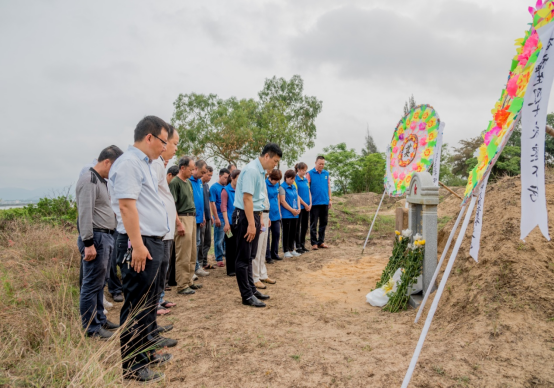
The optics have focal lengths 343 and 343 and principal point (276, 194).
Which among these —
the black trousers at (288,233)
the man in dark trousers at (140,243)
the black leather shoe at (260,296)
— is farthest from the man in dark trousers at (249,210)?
the black trousers at (288,233)

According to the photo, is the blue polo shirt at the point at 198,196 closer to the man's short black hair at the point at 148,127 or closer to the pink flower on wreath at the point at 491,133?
the man's short black hair at the point at 148,127

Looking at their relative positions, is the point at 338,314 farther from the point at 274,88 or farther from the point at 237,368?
the point at 274,88

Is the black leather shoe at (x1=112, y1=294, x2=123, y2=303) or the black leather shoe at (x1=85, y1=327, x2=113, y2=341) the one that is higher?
the black leather shoe at (x1=85, y1=327, x2=113, y2=341)

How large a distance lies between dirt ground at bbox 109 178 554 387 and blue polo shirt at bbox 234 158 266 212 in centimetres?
124

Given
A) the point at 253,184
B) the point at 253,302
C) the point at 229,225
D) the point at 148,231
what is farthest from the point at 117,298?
the point at 148,231

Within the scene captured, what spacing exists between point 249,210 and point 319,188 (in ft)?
13.1

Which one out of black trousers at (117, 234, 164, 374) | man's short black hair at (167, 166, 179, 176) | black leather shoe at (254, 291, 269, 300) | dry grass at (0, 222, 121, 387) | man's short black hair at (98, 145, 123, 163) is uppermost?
man's short black hair at (98, 145, 123, 163)

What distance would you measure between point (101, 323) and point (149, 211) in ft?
5.51

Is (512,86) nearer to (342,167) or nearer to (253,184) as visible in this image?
(253,184)

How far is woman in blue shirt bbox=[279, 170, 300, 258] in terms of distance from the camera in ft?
23.0

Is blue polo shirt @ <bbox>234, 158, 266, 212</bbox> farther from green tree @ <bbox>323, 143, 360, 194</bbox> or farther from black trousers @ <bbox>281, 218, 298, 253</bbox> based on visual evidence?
green tree @ <bbox>323, 143, 360, 194</bbox>

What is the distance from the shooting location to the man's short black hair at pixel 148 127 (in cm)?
236

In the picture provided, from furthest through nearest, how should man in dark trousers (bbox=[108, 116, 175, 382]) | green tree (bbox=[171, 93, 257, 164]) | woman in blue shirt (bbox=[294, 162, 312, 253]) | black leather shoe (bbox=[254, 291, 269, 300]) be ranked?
green tree (bbox=[171, 93, 257, 164]), woman in blue shirt (bbox=[294, 162, 312, 253]), black leather shoe (bbox=[254, 291, 269, 300]), man in dark trousers (bbox=[108, 116, 175, 382])

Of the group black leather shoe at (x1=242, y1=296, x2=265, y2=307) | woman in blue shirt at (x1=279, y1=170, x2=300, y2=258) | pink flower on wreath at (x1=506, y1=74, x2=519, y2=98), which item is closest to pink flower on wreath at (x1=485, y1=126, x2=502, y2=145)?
pink flower on wreath at (x1=506, y1=74, x2=519, y2=98)
